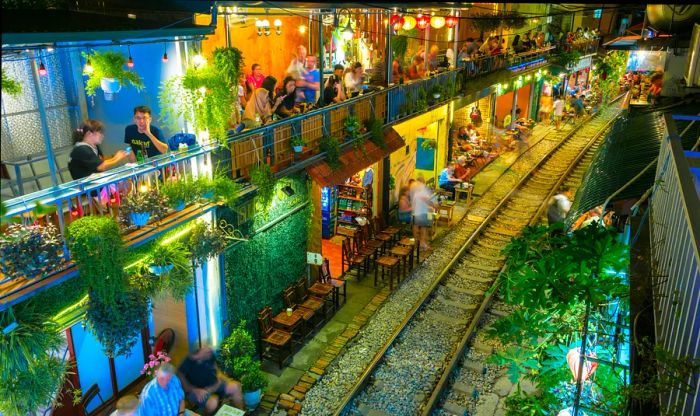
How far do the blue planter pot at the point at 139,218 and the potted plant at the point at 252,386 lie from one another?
3502 mm

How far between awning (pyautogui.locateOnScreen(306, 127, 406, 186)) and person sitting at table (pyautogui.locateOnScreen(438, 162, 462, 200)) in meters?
5.27

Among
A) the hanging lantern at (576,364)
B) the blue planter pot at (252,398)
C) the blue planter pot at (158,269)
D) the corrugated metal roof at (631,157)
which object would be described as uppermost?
the corrugated metal roof at (631,157)

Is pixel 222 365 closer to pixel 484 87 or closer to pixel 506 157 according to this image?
pixel 484 87

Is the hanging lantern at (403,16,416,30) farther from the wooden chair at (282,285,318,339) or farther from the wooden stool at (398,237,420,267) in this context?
the wooden chair at (282,285,318,339)

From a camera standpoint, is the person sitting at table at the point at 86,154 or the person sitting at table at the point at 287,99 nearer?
the person sitting at table at the point at 86,154

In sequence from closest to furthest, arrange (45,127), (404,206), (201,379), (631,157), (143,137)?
(45,127)
(143,137)
(201,379)
(631,157)
(404,206)

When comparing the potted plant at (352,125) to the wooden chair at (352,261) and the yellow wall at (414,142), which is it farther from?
the yellow wall at (414,142)

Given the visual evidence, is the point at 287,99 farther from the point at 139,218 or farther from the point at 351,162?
the point at 139,218

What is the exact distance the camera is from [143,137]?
9102 millimetres

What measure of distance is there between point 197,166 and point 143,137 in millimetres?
950

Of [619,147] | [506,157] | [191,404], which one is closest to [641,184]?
[619,147]

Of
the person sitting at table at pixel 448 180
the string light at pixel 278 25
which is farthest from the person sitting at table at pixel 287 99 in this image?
the person sitting at table at pixel 448 180

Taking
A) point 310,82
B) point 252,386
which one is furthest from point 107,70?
point 310,82

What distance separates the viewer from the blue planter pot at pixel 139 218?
7.93 metres
